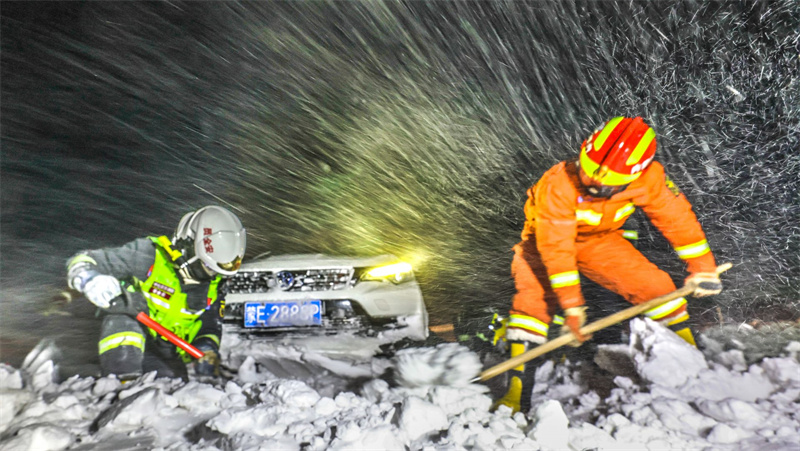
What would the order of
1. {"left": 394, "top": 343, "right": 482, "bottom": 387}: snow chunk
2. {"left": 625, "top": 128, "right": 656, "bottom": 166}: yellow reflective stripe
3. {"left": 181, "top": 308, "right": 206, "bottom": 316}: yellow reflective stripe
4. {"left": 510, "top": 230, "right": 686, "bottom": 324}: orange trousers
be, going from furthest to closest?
{"left": 181, "top": 308, "right": 206, "bottom": 316}: yellow reflective stripe, {"left": 510, "top": 230, "right": 686, "bottom": 324}: orange trousers, {"left": 394, "top": 343, "right": 482, "bottom": 387}: snow chunk, {"left": 625, "top": 128, "right": 656, "bottom": 166}: yellow reflective stripe

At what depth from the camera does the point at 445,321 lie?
4.25 metres

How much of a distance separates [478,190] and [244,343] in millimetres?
4676

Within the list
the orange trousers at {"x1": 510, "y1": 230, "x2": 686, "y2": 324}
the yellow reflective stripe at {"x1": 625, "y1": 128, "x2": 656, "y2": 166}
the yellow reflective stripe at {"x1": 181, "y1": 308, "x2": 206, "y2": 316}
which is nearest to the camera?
the yellow reflective stripe at {"x1": 625, "y1": 128, "x2": 656, "y2": 166}

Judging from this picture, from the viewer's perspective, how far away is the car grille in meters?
3.42

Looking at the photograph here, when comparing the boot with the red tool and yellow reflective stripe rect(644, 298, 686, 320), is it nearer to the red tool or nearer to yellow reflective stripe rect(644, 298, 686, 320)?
yellow reflective stripe rect(644, 298, 686, 320)

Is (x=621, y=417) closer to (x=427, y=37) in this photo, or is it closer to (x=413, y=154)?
(x=413, y=154)

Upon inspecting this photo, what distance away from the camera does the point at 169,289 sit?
12.0 ft

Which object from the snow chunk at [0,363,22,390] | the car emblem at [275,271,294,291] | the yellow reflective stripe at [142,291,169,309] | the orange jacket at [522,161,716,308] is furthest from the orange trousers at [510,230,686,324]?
the snow chunk at [0,363,22,390]

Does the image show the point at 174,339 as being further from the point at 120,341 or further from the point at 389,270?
the point at 389,270

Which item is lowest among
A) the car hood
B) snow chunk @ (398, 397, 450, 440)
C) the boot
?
the boot

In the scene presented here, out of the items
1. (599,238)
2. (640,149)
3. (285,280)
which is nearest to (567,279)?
(599,238)

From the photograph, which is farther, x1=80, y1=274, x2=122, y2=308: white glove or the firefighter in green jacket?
the firefighter in green jacket

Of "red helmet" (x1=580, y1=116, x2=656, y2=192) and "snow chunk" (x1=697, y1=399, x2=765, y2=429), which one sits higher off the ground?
"red helmet" (x1=580, y1=116, x2=656, y2=192)

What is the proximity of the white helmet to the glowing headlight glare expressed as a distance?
980 mm
